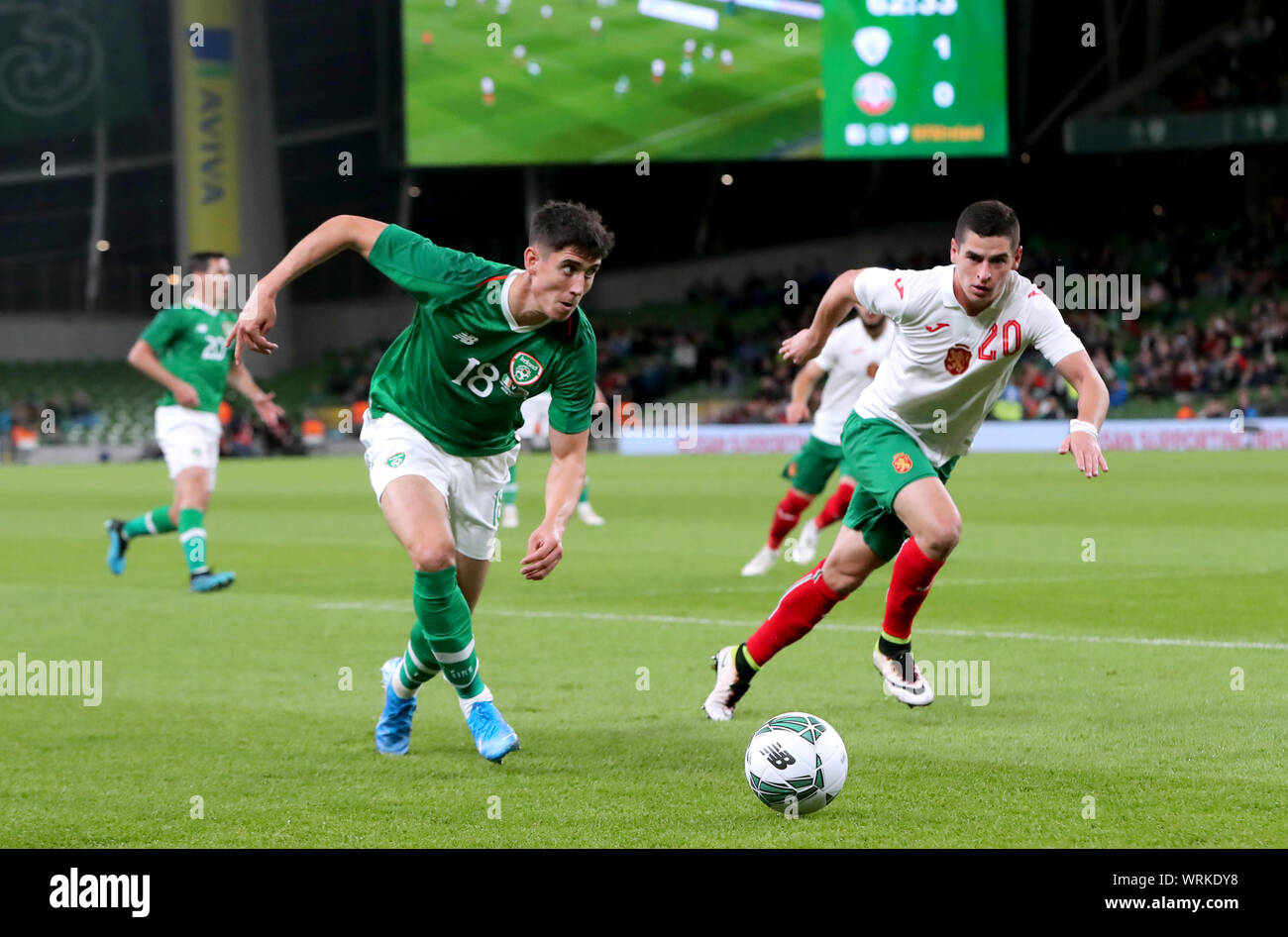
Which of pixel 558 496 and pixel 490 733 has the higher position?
pixel 558 496

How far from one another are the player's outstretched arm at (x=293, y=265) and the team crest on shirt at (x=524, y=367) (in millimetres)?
664

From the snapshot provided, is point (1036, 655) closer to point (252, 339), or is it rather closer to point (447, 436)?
point (447, 436)

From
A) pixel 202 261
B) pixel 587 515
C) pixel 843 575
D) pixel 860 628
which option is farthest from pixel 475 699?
pixel 587 515

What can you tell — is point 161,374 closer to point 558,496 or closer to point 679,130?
point 558,496

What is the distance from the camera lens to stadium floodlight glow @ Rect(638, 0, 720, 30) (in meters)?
36.4

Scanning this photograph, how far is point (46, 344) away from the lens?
51.5 m

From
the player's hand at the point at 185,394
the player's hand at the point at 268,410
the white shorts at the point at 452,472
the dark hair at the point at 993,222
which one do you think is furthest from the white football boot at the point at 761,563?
the white shorts at the point at 452,472

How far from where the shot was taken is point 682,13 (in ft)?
120

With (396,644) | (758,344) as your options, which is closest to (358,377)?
(758,344)

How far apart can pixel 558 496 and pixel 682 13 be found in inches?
1258

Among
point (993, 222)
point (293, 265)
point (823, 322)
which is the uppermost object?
point (993, 222)

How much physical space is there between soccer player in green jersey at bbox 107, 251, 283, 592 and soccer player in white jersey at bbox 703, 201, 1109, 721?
6.03 meters

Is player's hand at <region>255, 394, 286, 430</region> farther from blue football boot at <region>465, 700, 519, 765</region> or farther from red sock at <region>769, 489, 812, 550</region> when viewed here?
blue football boot at <region>465, 700, 519, 765</region>
